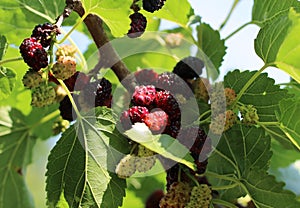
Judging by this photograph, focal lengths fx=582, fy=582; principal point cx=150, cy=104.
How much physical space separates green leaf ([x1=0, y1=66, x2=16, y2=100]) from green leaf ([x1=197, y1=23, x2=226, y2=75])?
476 mm

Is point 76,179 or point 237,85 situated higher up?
point 237,85

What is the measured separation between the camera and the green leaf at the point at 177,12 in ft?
4.62

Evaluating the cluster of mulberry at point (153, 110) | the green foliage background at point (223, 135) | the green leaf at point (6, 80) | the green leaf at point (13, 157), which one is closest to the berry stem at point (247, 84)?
the green foliage background at point (223, 135)

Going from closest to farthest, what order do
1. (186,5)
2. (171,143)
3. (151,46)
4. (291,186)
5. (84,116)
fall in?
(171,143), (84,116), (186,5), (151,46), (291,186)

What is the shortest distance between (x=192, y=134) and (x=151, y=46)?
0.72m

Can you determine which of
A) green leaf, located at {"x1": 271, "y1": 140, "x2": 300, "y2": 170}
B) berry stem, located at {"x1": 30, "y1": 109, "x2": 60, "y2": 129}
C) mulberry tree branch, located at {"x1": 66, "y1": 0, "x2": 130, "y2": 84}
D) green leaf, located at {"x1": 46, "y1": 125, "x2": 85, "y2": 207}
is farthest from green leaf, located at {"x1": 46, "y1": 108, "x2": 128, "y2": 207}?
green leaf, located at {"x1": 271, "y1": 140, "x2": 300, "y2": 170}

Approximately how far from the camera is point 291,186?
197cm

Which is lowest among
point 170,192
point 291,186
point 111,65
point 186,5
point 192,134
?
point 291,186

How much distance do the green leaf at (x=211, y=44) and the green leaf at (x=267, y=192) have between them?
34cm

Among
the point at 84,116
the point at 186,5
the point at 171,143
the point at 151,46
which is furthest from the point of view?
the point at 151,46

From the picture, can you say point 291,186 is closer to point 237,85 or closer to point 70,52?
point 237,85

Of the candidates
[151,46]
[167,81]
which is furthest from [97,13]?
[151,46]

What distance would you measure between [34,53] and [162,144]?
0.27 meters

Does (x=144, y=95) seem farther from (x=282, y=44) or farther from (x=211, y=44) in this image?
(x=211, y=44)
